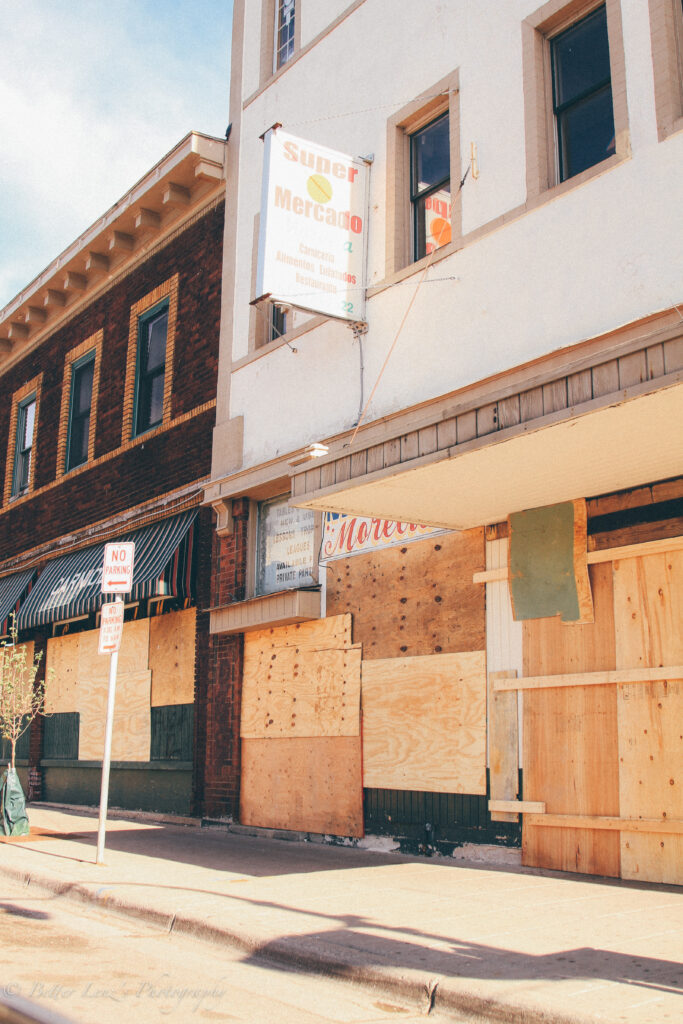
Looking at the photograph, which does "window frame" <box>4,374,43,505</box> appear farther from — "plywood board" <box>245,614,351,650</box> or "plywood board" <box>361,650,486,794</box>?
→ "plywood board" <box>361,650,486,794</box>

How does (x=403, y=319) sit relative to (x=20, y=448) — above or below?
below

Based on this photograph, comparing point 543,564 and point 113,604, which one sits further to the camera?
point 113,604

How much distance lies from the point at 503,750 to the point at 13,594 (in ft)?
41.1

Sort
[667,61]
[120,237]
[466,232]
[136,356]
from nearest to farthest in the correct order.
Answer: [667,61] < [466,232] < [136,356] < [120,237]

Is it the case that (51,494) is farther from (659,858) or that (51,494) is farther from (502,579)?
(659,858)

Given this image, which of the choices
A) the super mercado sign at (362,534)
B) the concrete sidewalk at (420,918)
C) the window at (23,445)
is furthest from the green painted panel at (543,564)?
the window at (23,445)

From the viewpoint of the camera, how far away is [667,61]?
7.72 m

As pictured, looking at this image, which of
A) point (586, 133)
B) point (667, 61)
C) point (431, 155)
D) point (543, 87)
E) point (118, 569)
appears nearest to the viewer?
point (667, 61)

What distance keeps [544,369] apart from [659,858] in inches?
161

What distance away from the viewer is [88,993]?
193 inches

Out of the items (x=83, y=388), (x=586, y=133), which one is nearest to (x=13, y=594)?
(x=83, y=388)

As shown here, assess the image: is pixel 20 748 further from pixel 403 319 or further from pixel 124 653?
pixel 403 319

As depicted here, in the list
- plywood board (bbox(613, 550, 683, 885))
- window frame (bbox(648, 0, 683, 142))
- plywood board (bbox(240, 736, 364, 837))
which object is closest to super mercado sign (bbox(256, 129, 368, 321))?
window frame (bbox(648, 0, 683, 142))

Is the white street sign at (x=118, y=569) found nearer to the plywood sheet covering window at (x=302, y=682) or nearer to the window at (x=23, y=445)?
the plywood sheet covering window at (x=302, y=682)
